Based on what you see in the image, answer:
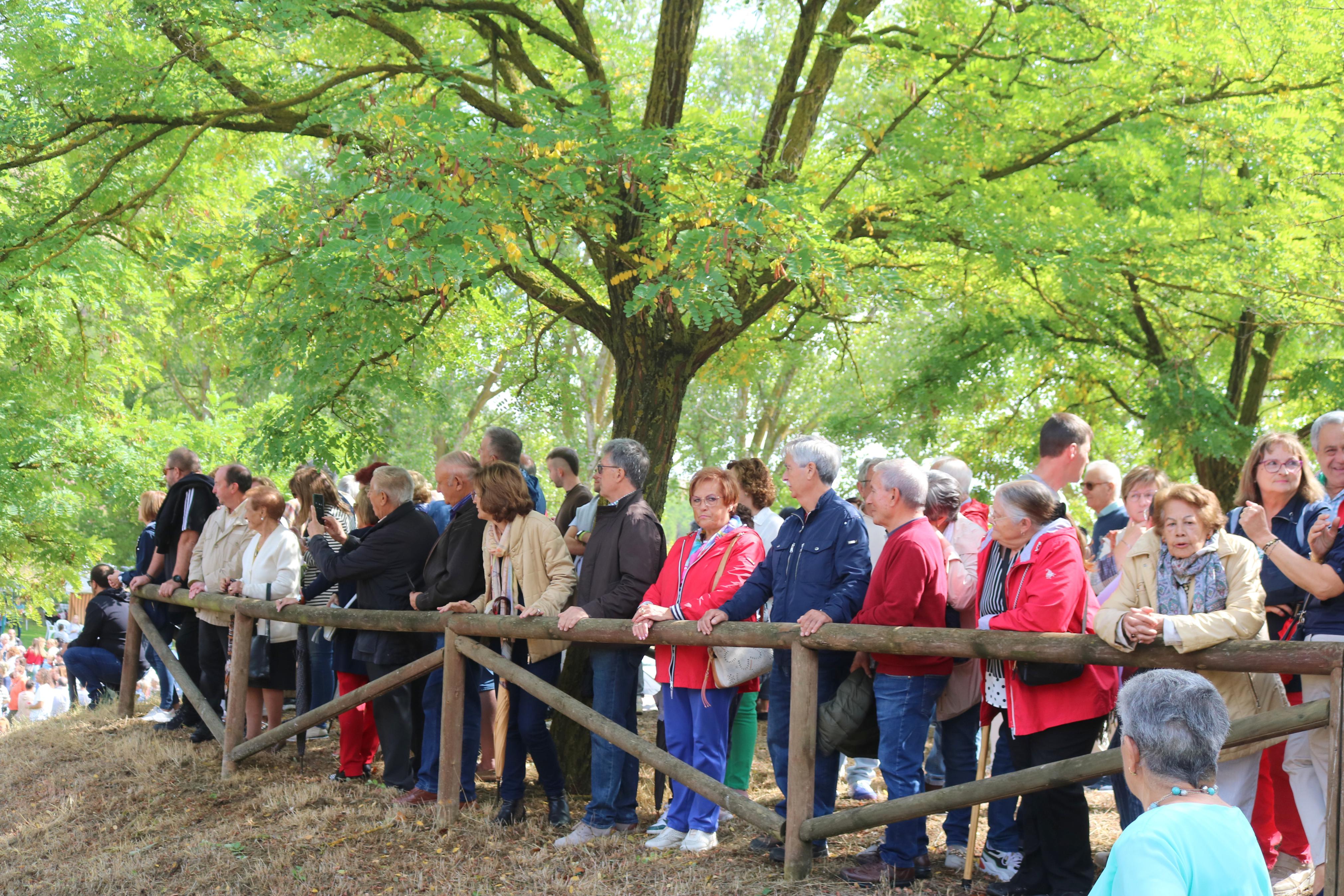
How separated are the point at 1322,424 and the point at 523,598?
406cm

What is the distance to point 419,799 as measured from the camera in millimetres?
6516

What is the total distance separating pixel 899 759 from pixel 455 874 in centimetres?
231

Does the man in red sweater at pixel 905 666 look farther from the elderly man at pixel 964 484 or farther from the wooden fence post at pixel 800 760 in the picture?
the elderly man at pixel 964 484

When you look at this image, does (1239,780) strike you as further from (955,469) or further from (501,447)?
(501,447)

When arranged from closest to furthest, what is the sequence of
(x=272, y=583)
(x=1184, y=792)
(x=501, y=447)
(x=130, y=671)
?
(x=1184, y=792)
(x=501, y=447)
(x=272, y=583)
(x=130, y=671)

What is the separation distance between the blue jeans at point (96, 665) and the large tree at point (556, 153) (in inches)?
156

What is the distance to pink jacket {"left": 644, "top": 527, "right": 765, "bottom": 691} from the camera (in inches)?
212

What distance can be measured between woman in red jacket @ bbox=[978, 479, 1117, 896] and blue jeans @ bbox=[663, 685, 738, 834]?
4.78 feet

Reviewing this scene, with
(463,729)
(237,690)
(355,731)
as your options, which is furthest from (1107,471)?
(237,690)

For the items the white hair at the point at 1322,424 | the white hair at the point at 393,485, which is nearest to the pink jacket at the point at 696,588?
the white hair at the point at 393,485

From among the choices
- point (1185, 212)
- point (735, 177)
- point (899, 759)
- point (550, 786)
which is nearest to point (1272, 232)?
point (1185, 212)

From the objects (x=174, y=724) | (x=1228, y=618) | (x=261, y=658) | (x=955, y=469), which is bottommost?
(x=174, y=724)

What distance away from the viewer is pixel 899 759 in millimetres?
4766

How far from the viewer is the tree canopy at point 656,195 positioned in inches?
245
